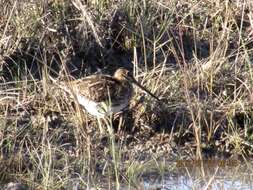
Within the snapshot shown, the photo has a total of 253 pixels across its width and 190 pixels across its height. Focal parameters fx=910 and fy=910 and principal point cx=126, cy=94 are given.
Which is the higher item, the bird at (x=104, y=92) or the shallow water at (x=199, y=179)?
the bird at (x=104, y=92)

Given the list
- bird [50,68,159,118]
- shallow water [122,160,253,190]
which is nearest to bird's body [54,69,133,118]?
bird [50,68,159,118]

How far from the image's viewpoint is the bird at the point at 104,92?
6363mm

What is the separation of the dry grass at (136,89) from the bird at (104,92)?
0.37 ft

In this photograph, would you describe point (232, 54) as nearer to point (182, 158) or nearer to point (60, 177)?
point (182, 158)

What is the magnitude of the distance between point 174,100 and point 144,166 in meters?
1.12

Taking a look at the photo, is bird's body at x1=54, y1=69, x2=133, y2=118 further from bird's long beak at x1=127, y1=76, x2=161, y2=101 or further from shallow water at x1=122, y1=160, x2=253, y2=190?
shallow water at x1=122, y1=160, x2=253, y2=190

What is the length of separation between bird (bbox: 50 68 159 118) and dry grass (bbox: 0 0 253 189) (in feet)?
0.37

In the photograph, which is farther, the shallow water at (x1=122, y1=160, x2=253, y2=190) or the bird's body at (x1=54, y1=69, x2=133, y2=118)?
the bird's body at (x1=54, y1=69, x2=133, y2=118)

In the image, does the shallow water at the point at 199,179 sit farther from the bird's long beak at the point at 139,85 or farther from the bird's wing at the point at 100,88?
the bird's wing at the point at 100,88

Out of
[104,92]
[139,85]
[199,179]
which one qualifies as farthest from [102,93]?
[199,179]

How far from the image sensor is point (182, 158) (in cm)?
613

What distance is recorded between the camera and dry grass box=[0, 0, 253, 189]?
5605 millimetres

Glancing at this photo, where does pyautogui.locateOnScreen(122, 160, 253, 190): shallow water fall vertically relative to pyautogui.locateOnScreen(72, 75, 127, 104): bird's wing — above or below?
below

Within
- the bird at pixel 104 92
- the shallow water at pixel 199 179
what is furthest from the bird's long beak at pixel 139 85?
the shallow water at pixel 199 179
